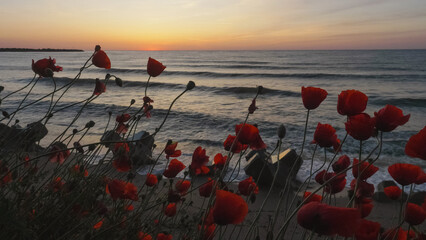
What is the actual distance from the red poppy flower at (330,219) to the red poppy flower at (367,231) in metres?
0.49

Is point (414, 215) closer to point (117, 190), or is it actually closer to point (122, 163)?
point (117, 190)

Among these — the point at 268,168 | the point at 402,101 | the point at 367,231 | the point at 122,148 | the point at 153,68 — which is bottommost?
the point at 402,101

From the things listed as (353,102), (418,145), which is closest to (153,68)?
(353,102)

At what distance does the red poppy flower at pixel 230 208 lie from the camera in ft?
2.73

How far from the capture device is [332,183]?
142cm

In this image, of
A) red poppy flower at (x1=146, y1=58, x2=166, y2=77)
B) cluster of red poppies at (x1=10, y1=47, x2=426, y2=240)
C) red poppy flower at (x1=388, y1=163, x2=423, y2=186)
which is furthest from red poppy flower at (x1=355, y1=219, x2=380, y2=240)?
red poppy flower at (x1=146, y1=58, x2=166, y2=77)

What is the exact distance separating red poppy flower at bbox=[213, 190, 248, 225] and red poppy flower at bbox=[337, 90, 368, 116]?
640 millimetres

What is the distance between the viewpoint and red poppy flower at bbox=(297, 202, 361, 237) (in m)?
0.67

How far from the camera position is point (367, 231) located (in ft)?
3.65

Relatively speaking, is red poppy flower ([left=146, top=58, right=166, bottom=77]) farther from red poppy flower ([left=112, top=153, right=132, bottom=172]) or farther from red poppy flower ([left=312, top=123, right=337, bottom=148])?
red poppy flower ([left=312, top=123, right=337, bottom=148])

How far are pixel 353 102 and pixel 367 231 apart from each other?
0.47 m

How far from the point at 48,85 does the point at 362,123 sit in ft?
60.1

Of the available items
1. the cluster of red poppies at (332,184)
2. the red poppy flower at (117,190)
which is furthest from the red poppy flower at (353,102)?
the red poppy flower at (117,190)

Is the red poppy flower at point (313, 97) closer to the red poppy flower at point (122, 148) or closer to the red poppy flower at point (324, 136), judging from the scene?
the red poppy flower at point (324, 136)
